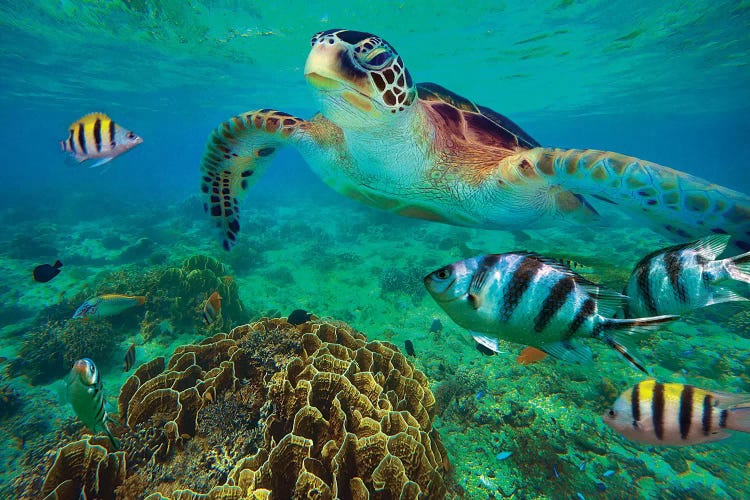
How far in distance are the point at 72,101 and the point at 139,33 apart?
19.7 m

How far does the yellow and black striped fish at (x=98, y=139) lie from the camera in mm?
3844

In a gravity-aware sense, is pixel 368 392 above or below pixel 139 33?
below

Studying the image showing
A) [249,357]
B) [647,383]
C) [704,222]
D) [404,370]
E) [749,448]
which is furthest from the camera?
[749,448]

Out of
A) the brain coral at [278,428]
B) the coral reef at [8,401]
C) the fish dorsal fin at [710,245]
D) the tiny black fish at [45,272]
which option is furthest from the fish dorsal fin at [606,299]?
the coral reef at [8,401]

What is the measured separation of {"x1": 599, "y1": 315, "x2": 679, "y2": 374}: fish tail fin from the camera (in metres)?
1.31

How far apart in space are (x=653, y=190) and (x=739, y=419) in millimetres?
1512

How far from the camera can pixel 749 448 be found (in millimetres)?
3865

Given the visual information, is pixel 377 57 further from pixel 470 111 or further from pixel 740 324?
pixel 740 324

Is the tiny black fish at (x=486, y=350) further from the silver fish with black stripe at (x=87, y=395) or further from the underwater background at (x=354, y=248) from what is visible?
the silver fish with black stripe at (x=87, y=395)

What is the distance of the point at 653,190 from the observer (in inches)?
93.1

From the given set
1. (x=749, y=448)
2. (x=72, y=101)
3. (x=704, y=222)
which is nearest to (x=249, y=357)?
(x=704, y=222)

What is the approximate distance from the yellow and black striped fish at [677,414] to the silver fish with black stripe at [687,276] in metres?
0.64

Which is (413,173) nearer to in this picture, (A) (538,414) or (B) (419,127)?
(B) (419,127)

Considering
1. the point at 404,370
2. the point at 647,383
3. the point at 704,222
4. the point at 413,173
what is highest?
the point at 704,222
